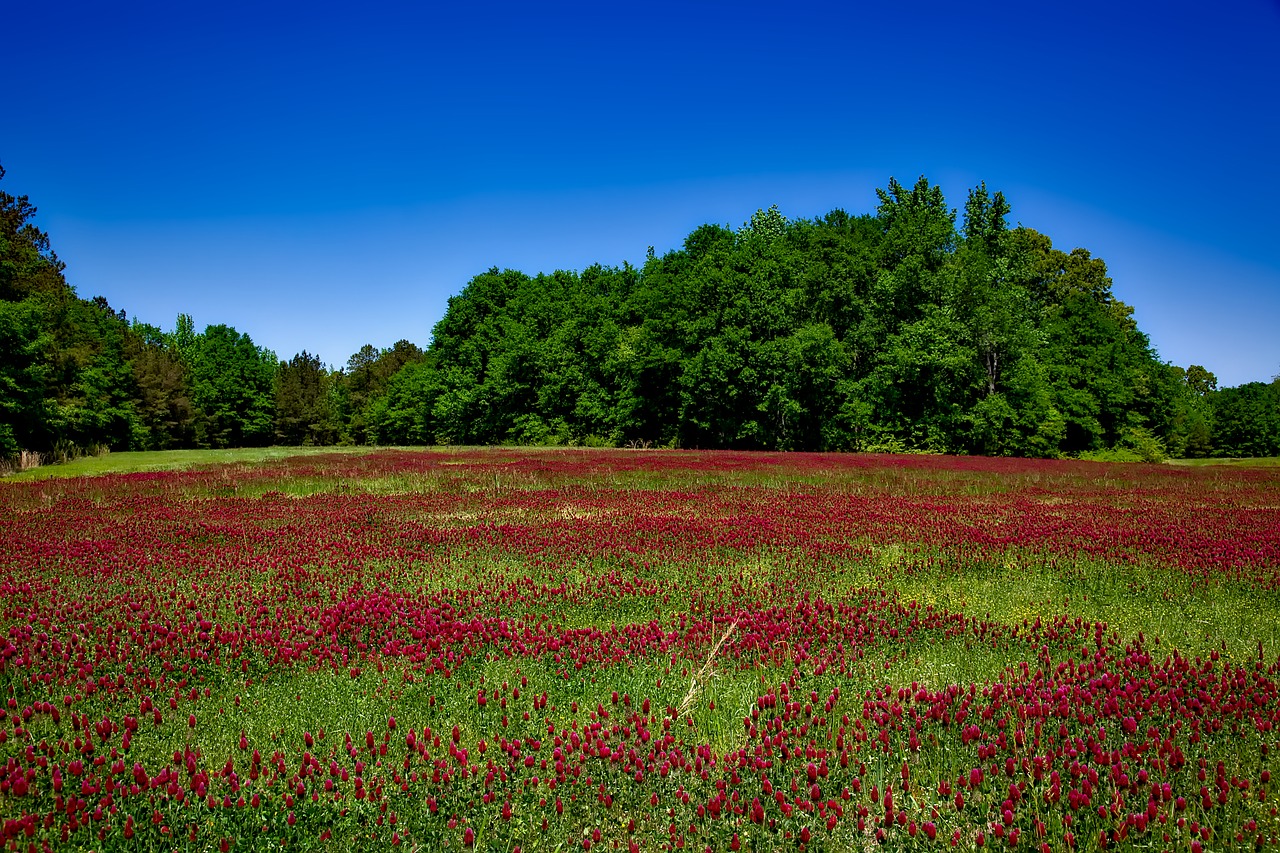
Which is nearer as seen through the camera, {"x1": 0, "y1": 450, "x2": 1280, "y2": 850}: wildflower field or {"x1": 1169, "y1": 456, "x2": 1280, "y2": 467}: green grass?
{"x1": 0, "y1": 450, "x2": 1280, "y2": 850}: wildflower field

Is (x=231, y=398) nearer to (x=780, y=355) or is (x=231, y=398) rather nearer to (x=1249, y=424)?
(x=780, y=355)

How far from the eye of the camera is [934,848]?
11.9 feet

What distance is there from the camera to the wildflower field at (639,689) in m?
3.78

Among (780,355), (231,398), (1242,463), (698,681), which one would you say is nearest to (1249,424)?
(1242,463)

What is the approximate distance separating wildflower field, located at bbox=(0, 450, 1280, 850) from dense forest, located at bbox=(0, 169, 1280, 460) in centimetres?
3329

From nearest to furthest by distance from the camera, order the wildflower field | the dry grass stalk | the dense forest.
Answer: the wildflower field, the dry grass stalk, the dense forest

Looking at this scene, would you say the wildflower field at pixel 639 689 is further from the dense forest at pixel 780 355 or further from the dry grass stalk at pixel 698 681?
the dense forest at pixel 780 355

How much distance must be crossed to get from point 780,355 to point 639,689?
42.8 m

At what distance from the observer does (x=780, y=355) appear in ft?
153

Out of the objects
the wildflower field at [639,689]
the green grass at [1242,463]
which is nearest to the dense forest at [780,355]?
the green grass at [1242,463]

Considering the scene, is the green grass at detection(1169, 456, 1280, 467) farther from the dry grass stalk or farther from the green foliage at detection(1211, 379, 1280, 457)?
the dry grass stalk

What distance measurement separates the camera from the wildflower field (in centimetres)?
378

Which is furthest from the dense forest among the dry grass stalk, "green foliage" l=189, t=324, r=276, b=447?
the dry grass stalk

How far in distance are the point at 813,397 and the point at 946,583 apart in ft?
136
